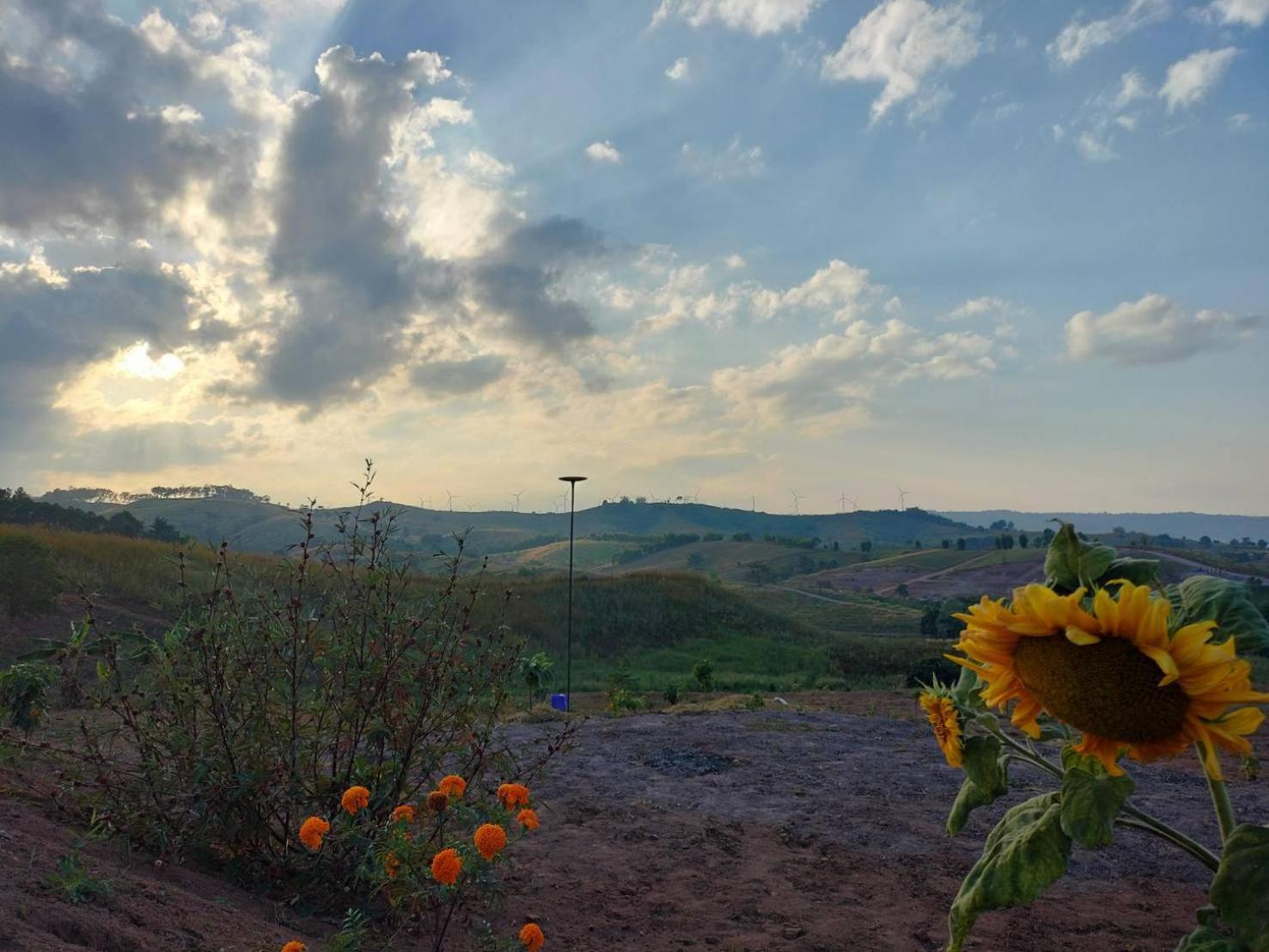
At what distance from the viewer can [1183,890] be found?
17.9 ft

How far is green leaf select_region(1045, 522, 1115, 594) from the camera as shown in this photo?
1882 mm

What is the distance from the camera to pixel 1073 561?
1914 mm

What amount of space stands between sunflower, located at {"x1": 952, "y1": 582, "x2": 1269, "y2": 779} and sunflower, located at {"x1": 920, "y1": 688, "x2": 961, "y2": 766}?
414mm

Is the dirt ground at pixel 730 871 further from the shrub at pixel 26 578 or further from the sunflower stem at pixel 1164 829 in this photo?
the shrub at pixel 26 578

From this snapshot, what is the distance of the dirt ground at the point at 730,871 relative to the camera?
3.33 m

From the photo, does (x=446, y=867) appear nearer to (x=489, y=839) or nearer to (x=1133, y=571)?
(x=489, y=839)

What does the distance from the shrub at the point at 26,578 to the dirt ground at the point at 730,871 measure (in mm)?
14631

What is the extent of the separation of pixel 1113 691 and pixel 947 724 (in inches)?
22.7

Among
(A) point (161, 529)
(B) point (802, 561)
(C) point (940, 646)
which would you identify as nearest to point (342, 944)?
(C) point (940, 646)

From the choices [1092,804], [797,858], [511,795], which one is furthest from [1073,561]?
[797,858]

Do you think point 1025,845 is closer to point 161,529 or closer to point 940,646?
point 940,646

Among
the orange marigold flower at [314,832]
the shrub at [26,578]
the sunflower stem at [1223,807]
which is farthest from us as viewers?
the shrub at [26,578]

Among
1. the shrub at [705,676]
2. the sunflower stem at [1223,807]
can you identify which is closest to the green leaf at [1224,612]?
the sunflower stem at [1223,807]

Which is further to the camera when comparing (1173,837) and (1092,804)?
(1173,837)
